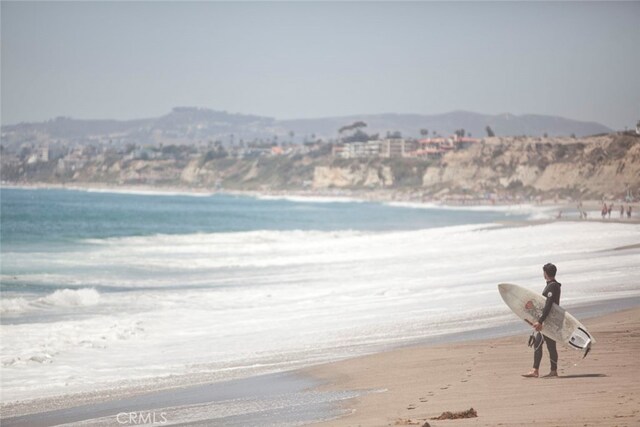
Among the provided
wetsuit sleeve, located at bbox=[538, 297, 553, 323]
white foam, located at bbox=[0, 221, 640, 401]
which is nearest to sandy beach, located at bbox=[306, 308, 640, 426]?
wetsuit sleeve, located at bbox=[538, 297, 553, 323]

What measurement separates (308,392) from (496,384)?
7.29 ft

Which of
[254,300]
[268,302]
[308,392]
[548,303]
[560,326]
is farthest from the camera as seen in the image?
[254,300]

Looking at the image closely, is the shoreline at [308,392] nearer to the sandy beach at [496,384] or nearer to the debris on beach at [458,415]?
the sandy beach at [496,384]

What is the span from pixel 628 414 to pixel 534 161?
5977 inches

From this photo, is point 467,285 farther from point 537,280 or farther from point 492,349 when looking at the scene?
point 492,349

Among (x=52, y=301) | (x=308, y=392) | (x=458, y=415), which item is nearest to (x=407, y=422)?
(x=458, y=415)

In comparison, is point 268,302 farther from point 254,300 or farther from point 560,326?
point 560,326

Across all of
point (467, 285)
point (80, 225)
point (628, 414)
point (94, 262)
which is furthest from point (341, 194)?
point (628, 414)

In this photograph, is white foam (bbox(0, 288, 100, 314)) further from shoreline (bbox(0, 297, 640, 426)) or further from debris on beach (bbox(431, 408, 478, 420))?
debris on beach (bbox(431, 408, 478, 420))

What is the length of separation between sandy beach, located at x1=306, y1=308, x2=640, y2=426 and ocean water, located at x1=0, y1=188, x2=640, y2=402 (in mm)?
1702

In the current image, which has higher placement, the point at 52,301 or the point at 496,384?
the point at 496,384

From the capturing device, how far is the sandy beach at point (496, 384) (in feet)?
24.0

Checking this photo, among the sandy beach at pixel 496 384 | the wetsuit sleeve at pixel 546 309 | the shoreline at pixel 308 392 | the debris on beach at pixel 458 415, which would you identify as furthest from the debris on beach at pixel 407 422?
the wetsuit sleeve at pixel 546 309

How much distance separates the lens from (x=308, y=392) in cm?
1005
